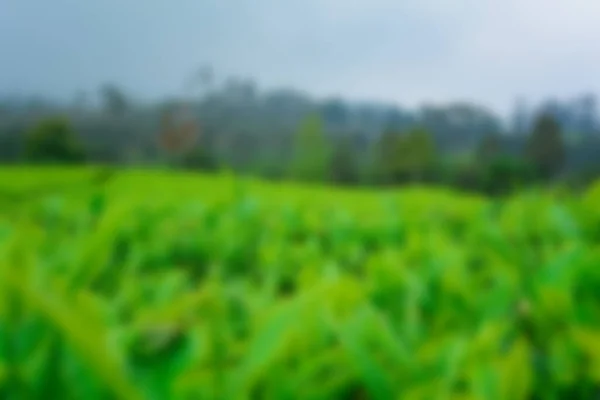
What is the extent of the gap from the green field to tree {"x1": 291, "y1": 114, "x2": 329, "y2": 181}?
36 centimetres

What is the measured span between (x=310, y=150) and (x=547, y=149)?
302 mm

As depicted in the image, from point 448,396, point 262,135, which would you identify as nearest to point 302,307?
point 448,396

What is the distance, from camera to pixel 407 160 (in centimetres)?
→ 103

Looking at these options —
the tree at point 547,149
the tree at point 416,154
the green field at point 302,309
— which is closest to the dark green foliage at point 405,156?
the tree at point 416,154

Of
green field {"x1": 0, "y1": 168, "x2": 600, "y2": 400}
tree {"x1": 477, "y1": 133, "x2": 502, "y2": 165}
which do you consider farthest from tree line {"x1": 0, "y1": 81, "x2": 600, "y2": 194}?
green field {"x1": 0, "y1": 168, "x2": 600, "y2": 400}

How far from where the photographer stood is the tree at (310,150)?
1.02 m

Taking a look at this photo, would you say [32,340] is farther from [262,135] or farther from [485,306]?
[262,135]

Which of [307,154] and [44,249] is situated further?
[307,154]

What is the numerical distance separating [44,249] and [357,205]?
1.63 feet

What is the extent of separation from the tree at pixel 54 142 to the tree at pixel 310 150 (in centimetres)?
29

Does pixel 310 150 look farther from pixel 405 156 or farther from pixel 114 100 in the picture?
pixel 114 100

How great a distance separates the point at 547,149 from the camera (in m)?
0.84

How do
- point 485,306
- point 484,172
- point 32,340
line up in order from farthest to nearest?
point 484,172
point 485,306
point 32,340

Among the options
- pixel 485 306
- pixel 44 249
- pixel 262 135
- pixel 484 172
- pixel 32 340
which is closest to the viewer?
pixel 32 340
